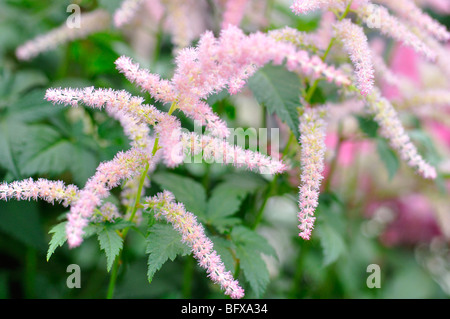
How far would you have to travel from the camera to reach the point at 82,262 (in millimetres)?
1072

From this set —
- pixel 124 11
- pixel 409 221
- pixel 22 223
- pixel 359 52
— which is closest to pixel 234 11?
pixel 124 11

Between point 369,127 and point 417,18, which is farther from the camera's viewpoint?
point 369,127

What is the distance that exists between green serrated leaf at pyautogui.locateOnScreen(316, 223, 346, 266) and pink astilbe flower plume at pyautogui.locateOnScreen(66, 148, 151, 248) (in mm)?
344

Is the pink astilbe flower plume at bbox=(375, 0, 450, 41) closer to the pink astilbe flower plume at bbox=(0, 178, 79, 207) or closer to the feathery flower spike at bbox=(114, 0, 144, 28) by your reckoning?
the feathery flower spike at bbox=(114, 0, 144, 28)

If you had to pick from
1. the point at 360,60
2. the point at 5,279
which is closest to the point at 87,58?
the point at 5,279

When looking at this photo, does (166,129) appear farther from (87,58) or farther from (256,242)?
(87,58)

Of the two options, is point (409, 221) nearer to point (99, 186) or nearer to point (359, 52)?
point (359, 52)

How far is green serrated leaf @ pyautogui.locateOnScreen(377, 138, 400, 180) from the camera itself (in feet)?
2.62

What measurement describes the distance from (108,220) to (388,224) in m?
1.00

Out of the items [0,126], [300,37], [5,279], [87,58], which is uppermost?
[87,58]

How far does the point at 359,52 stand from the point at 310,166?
0.16m

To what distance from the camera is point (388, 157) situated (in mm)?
815

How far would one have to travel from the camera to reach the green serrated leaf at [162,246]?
19.5 inches

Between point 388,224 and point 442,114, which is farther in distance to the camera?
point 388,224
